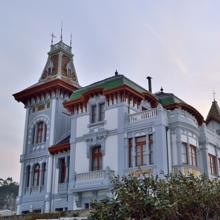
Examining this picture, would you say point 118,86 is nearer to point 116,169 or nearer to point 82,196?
point 116,169

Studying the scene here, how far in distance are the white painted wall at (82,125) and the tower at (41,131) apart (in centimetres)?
396

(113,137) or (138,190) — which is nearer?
(138,190)

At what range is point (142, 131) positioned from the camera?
24438 millimetres

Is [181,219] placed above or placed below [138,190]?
below

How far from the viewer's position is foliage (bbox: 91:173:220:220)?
1138 cm

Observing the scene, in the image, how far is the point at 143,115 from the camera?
24.9m

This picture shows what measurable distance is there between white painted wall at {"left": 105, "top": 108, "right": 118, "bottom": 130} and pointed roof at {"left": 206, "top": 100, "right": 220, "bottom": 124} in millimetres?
13400

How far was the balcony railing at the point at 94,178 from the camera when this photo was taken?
79.7 ft

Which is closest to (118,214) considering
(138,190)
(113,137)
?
(138,190)

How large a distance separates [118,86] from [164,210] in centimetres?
1547

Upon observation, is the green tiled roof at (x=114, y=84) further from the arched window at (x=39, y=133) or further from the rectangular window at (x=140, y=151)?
the arched window at (x=39, y=133)

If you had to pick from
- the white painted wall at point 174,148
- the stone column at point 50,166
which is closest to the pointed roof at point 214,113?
the white painted wall at point 174,148

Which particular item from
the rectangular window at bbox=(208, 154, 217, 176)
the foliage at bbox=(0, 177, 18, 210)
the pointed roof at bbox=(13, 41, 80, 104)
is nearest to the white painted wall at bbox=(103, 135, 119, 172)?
the rectangular window at bbox=(208, 154, 217, 176)

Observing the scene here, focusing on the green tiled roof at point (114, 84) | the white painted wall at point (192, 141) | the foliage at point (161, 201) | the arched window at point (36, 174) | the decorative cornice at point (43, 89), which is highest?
the decorative cornice at point (43, 89)
